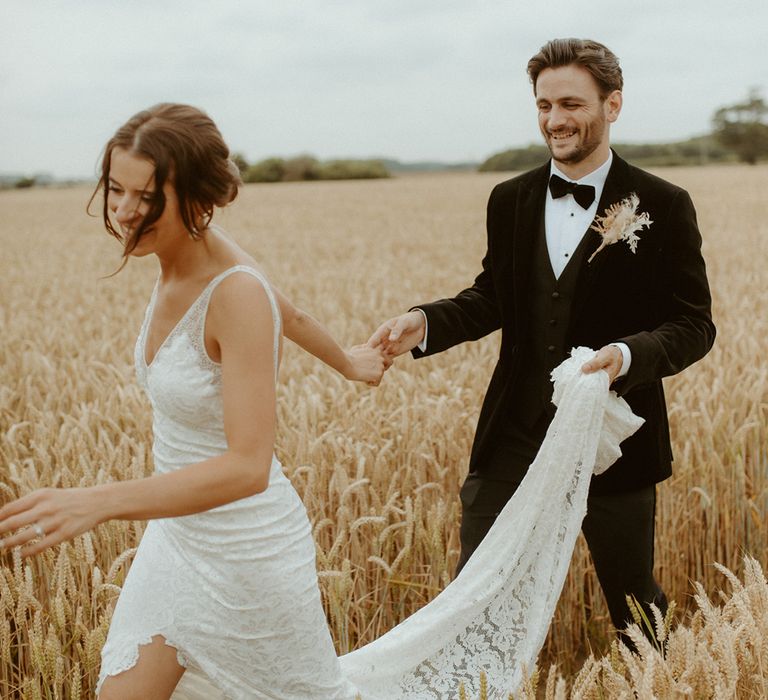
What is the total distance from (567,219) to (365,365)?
797 mm

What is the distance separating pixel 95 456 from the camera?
387 cm

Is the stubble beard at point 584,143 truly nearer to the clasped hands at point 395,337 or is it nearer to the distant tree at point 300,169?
the clasped hands at point 395,337

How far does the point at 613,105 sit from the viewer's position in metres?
2.78

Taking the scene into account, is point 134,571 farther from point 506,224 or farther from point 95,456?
point 95,456

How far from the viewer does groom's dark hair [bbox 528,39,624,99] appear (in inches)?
104

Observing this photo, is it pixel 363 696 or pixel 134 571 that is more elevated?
pixel 134 571

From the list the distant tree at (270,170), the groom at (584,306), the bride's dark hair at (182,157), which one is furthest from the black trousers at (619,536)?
the distant tree at (270,170)

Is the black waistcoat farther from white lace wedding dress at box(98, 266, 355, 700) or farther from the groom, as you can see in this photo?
white lace wedding dress at box(98, 266, 355, 700)

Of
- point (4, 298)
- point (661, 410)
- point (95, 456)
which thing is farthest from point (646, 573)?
point (4, 298)

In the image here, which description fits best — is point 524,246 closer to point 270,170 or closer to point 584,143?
point 584,143

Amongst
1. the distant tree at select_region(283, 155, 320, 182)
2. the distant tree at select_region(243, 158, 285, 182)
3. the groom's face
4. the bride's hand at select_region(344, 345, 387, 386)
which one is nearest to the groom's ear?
the groom's face

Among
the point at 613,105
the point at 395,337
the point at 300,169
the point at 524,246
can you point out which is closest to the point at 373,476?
the point at 395,337

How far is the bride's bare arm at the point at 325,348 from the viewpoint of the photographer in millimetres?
2375

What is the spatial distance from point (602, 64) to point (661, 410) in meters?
1.11
